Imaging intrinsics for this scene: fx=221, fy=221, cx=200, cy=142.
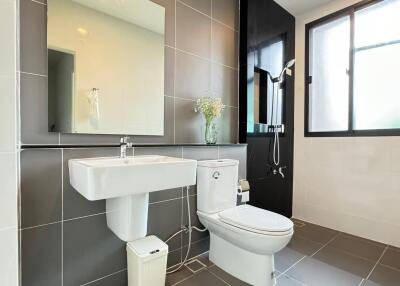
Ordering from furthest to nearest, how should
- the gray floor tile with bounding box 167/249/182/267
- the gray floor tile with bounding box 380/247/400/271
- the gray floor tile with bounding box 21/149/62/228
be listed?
1. the gray floor tile with bounding box 380/247/400/271
2. the gray floor tile with bounding box 167/249/182/267
3. the gray floor tile with bounding box 21/149/62/228

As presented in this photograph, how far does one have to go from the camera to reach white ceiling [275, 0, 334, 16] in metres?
2.51

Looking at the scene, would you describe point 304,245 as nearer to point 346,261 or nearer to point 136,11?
point 346,261

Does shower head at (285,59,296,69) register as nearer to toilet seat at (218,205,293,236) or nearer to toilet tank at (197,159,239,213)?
toilet tank at (197,159,239,213)

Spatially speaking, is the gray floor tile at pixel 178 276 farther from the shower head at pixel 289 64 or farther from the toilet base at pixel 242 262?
the shower head at pixel 289 64

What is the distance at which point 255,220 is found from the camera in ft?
4.83

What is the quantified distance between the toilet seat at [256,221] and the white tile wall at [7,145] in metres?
1.14

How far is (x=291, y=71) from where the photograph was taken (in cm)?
276

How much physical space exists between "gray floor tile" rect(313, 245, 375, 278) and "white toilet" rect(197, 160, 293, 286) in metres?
0.66

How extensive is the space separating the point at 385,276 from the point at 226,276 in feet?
3.87

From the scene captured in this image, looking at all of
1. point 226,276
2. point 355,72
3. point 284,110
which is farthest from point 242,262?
point 355,72

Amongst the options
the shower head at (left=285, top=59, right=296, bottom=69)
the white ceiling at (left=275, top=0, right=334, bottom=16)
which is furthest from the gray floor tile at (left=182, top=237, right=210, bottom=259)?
the white ceiling at (left=275, top=0, right=334, bottom=16)

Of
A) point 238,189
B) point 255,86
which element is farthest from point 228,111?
point 238,189

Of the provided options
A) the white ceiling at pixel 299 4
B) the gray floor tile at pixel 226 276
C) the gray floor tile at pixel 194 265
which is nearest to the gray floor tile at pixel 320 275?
the gray floor tile at pixel 226 276

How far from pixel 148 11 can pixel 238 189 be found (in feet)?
5.33
